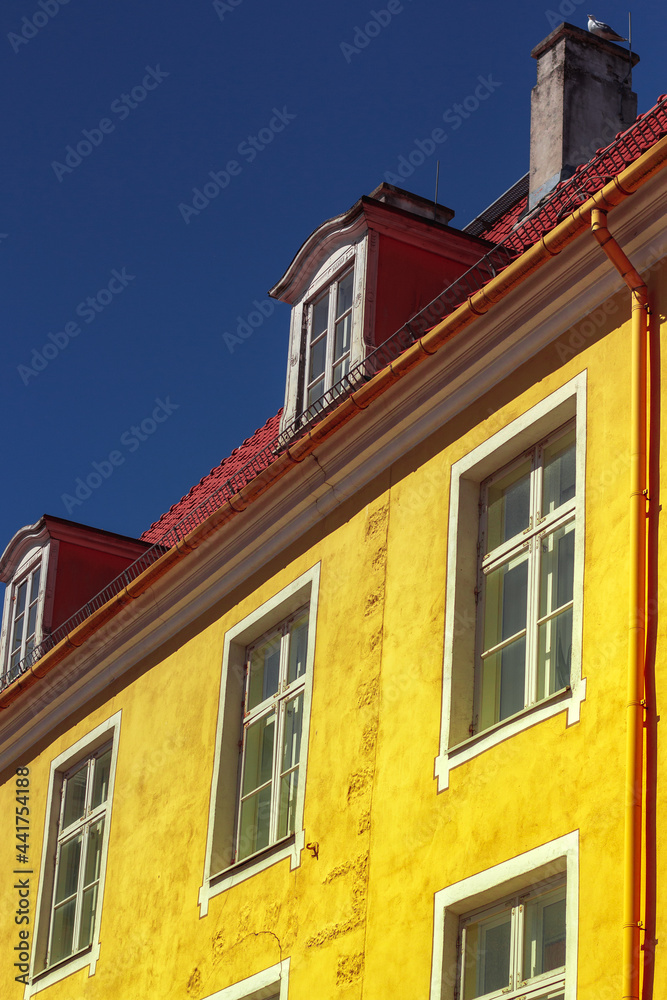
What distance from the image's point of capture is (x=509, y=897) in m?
9.90

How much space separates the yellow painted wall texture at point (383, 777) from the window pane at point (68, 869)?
38.6 inches

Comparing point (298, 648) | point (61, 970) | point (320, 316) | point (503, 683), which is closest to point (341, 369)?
point (320, 316)

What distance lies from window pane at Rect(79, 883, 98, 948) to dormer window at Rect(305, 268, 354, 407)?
15.5 ft

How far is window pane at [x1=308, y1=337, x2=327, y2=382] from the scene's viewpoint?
1455 centimetres

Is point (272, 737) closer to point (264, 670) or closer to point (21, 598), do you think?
point (264, 670)

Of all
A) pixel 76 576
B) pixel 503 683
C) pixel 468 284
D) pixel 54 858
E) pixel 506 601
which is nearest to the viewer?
pixel 503 683

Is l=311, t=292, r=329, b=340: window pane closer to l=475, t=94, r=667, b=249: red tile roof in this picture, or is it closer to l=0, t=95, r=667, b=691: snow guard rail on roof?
l=0, t=95, r=667, b=691: snow guard rail on roof

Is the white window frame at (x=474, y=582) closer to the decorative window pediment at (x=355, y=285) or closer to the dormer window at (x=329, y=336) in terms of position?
the decorative window pediment at (x=355, y=285)

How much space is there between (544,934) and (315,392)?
6.01 m

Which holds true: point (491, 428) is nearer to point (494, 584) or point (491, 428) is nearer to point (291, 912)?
point (494, 584)

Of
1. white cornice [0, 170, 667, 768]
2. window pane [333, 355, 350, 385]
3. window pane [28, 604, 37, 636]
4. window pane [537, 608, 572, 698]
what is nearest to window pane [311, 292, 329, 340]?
window pane [333, 355, 350, 385]

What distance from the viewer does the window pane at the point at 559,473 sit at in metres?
10.7

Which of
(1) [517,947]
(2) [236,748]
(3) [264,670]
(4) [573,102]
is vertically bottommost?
(1) [517,947]

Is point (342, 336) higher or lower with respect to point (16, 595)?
lower
